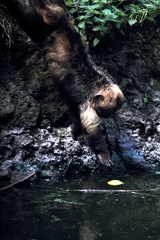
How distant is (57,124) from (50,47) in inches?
40.2

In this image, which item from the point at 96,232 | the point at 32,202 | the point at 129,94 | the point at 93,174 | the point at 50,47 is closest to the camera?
the point at 96,232

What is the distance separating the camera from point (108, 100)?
517 cm

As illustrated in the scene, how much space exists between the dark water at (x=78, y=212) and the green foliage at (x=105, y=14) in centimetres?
221

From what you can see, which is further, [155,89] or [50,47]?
[155,89]

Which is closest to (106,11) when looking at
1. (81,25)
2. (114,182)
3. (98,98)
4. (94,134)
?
(81,25)

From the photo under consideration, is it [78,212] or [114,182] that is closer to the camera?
[78,212]

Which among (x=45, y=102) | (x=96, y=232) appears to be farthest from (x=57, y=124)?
(x=96, y=232)

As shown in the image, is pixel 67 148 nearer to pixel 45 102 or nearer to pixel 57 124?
pixel 57 124

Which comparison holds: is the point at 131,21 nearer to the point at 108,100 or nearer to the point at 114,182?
the point at 108,100

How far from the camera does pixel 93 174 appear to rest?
194 inches

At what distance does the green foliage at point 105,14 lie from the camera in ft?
18.2

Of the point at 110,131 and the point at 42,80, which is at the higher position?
the point at 42,80

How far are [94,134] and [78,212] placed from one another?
153cm

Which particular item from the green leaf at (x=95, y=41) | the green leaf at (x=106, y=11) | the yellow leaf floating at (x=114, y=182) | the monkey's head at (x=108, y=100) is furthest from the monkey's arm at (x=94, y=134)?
the green leaf at (x=106, y=11)
